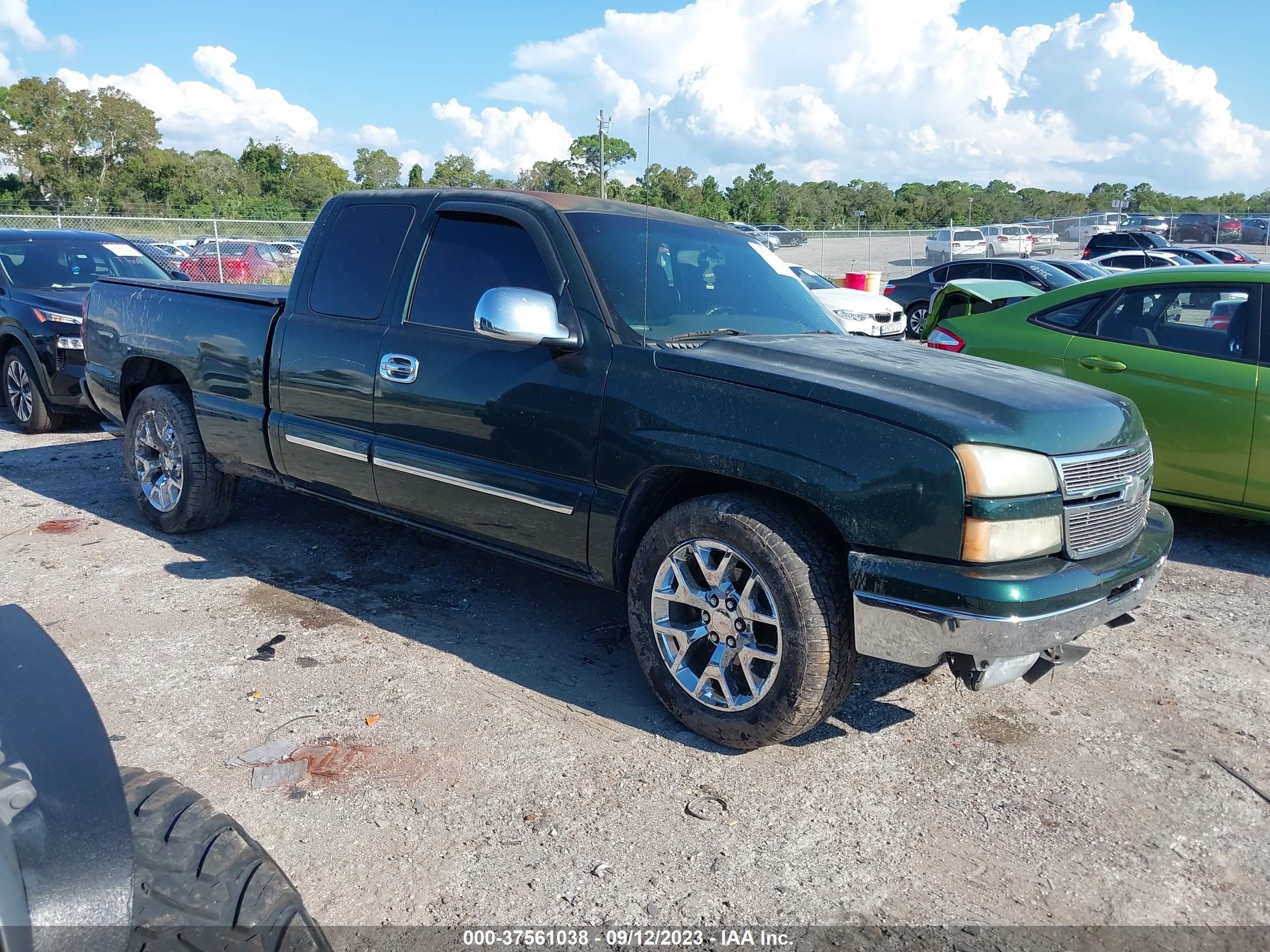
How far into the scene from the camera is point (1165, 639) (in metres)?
4.52

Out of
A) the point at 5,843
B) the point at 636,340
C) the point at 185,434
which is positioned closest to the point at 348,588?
the point at 185,434

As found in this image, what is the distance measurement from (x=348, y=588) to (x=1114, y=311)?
15.7 ft

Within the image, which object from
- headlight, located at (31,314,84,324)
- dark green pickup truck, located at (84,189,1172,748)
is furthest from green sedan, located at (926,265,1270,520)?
headlight, located at (31,314,84,324)

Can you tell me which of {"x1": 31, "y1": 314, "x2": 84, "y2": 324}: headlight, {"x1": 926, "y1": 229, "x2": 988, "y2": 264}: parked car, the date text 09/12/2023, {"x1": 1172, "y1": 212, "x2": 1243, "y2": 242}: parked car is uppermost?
{"x1": 1172, "y1": 212, "x2": 1243, "y2": 242}: parked car

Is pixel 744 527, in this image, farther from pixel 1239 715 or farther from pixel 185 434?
pixel 185 434

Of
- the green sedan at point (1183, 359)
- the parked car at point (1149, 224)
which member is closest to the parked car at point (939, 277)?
the green sedan at point (1183, 359)

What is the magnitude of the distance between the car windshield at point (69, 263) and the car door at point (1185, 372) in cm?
755

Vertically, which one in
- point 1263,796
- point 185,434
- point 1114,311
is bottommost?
point 1263,796

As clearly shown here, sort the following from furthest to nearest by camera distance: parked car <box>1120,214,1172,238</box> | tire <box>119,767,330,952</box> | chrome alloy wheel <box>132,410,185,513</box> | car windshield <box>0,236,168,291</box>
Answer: parked car <box>1120,214,1172,238</box> → car windshield <box>0,236,168,291</box> → chrome alloy wheel <box>132,410,185,513</box> → tire <box>119,767,330,952</box>

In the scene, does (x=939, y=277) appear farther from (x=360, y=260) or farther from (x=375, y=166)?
(x=375, y=166)

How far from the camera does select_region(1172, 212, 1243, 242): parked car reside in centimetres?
4219

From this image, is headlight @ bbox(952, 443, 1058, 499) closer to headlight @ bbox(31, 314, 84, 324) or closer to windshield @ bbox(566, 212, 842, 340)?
windshield @ bbox(566, 212, 842, 340)

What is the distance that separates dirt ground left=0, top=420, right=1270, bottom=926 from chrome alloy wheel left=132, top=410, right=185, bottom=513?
62cm

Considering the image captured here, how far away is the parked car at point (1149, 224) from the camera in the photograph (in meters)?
43.3
